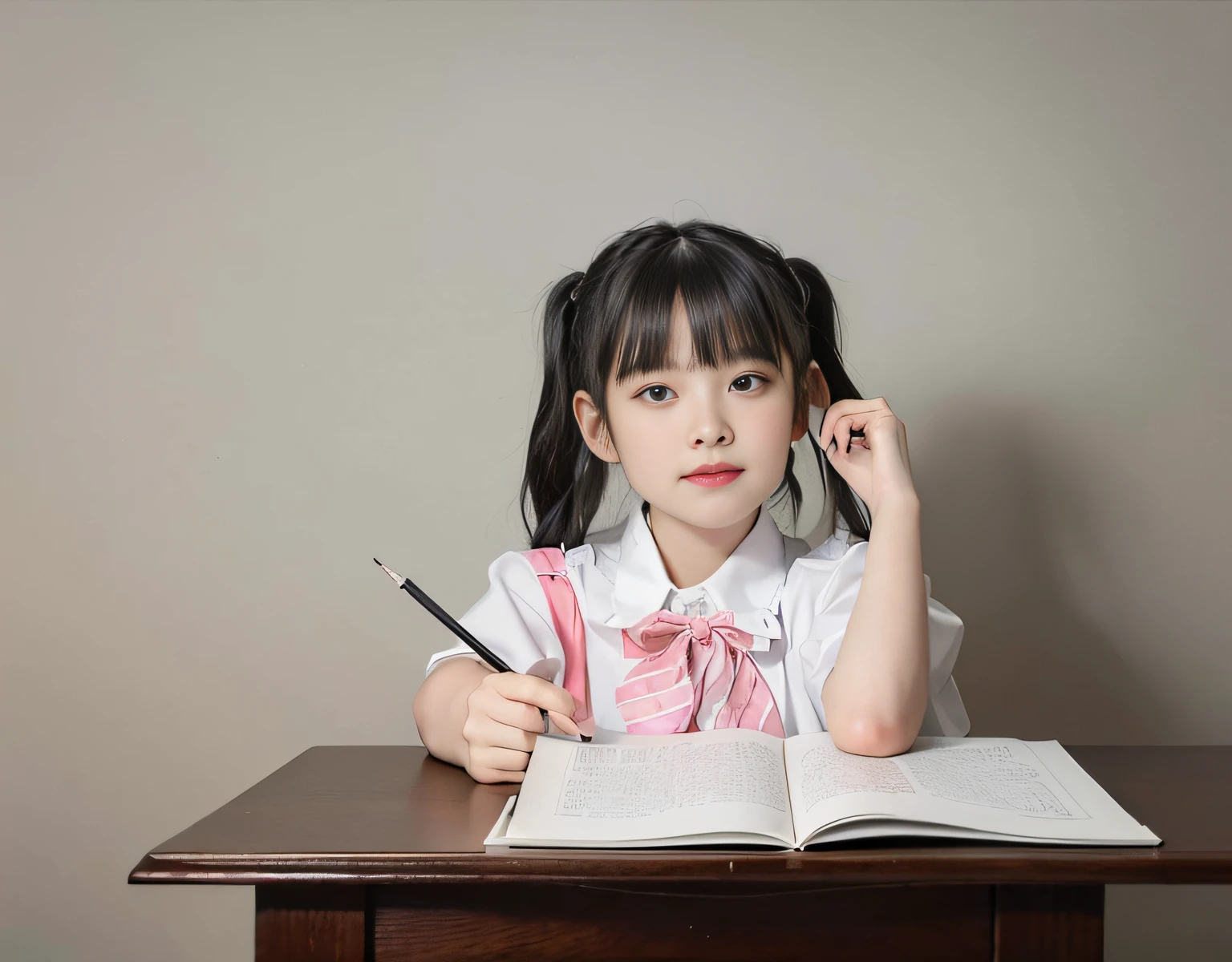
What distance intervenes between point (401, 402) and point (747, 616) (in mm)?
640

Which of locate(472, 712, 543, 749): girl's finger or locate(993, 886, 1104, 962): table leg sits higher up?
locate(472, 712, 543, 749): girl's finger

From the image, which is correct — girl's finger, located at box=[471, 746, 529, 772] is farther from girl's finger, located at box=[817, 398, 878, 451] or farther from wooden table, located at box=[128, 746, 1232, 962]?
girl's finger, located at box=[817, 398, 878, 451]

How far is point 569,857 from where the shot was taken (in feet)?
2.30

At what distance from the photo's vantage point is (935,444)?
154 cm

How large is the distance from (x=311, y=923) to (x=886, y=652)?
1.67 feet

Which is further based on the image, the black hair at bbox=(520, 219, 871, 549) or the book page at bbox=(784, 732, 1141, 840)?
→ the black hair at bbox=(520, 219, 871, 549)

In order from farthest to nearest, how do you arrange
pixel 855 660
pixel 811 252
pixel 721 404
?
pixel 811 252
pixel 721 404
pixel 855 660

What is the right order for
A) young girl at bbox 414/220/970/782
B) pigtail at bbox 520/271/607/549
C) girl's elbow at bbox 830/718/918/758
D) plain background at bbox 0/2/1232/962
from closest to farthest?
1. girl's elbow at bbox 830/718/918/758
2. young girl at bbox 414/220/970/782
3. pigtail at bbox 520/271/607/549
4. plain background at bbox 0/2/1232/962

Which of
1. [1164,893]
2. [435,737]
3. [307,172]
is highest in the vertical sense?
[307,172]

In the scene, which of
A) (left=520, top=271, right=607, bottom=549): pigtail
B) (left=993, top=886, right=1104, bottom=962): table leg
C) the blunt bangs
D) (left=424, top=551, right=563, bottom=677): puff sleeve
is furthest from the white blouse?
(left=993, top=886, right=1104, bottom=962): table leg

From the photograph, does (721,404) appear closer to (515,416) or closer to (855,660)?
(855,660)

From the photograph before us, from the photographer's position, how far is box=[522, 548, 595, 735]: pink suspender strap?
1.15 m

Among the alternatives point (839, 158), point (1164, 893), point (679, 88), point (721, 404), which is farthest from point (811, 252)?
point (1164, 893)

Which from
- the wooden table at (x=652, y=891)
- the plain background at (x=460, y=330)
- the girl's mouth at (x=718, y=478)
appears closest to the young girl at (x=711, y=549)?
the girl's mouth at (x=718, y=478)
